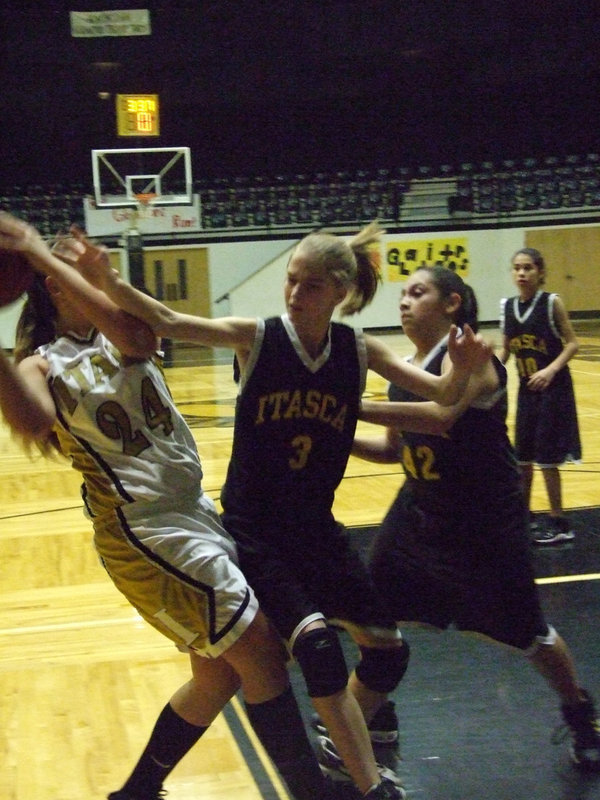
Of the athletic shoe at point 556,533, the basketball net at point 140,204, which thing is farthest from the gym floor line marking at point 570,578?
the basketball net at point 140,204

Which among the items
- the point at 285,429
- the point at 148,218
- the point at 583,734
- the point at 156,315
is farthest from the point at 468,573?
the point at 148,218

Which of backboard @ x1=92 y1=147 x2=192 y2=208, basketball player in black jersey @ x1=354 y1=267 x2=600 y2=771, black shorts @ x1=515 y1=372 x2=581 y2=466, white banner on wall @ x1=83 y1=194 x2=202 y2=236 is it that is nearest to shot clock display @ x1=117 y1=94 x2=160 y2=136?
backboard @ x1=92 y1=147 x2=192 y2=208

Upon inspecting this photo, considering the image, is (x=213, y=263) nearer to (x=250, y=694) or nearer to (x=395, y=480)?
(x=395, y=480)

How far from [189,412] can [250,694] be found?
7.97 meters

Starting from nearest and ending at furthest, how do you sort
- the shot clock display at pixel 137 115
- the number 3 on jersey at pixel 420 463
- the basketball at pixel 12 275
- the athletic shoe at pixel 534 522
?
the basketball at pixel 12 275 < the number 3 on jersey at pixel 420 463 < the athletic shoe at pixel 534 522 < the shot clock display at pixel 137 115

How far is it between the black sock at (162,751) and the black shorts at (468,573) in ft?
2.42

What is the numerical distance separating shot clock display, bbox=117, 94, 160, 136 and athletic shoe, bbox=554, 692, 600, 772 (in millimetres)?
15530

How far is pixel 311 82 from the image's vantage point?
853 inches

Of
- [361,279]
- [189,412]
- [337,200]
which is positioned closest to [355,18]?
[337,200]

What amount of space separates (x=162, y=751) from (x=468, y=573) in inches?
39.0

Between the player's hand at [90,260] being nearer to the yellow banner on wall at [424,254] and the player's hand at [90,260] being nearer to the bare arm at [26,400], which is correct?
the bare arm at [26,400]

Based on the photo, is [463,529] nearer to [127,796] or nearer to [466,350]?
[466,350]

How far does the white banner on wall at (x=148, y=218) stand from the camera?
56.1 feet

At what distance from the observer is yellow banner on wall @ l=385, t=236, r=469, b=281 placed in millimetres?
18969
